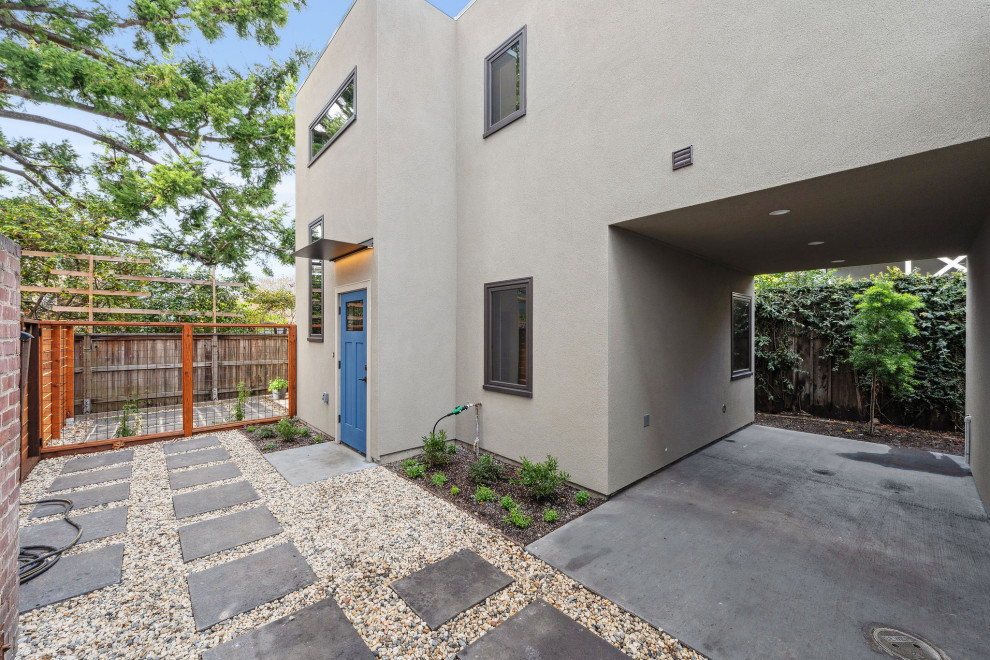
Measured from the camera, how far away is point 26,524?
3211 millimetres

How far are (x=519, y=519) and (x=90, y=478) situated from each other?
15.6ft

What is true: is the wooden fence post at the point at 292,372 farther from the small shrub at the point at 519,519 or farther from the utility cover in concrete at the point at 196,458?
the small shrub at the point at 519,519

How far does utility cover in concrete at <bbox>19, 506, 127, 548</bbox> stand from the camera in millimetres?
2984

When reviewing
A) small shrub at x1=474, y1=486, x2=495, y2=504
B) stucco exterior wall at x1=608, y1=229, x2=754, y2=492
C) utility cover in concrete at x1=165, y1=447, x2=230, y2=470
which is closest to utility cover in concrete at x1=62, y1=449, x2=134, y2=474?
utility cover in concrete at x1=165, y1=447, x2=230, y2=470

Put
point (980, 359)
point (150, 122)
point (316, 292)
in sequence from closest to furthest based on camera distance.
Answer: point (980, 359)
point (316, 292)
point (150, 122)

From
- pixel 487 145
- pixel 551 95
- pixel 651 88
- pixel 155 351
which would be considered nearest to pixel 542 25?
pixel 551 95

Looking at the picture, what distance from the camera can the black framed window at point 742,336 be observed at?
245 inches

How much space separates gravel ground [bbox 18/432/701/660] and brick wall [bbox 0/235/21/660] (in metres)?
0.36

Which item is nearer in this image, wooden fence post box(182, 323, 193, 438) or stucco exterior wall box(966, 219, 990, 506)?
Answer: stucco exterior wall box(966, 219, 990, 506)

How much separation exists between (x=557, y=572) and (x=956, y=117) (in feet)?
11.7

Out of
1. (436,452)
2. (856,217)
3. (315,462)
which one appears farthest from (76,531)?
(856,217)

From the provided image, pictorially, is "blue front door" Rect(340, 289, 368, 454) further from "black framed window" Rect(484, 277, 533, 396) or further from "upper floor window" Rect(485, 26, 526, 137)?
"upper floor window" Rect(485, 26, 526, 137)

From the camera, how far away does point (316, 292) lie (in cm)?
650

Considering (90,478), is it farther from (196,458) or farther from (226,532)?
(226,532)
